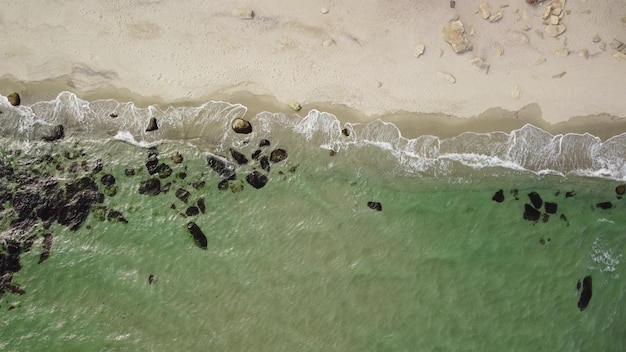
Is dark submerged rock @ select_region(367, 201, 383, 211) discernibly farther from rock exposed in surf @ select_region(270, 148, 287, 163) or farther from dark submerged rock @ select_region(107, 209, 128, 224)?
dark submerged rock @ select_region(107, 209, 128, 224)

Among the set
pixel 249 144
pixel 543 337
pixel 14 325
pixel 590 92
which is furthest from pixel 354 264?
pixel 14 325

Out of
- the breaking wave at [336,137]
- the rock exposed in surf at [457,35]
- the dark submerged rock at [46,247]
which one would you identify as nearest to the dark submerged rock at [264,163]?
the breaking wave at [336,137]

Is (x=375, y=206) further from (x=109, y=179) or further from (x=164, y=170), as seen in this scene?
(x=109, y=179)

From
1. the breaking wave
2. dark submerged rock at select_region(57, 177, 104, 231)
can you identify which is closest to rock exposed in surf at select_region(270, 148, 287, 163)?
the breaking wave

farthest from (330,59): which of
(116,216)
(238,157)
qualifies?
(116,216)

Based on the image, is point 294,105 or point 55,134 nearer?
point 55,134

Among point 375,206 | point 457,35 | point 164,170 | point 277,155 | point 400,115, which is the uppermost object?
point 457,35

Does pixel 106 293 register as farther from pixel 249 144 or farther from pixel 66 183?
pixel 249 144
